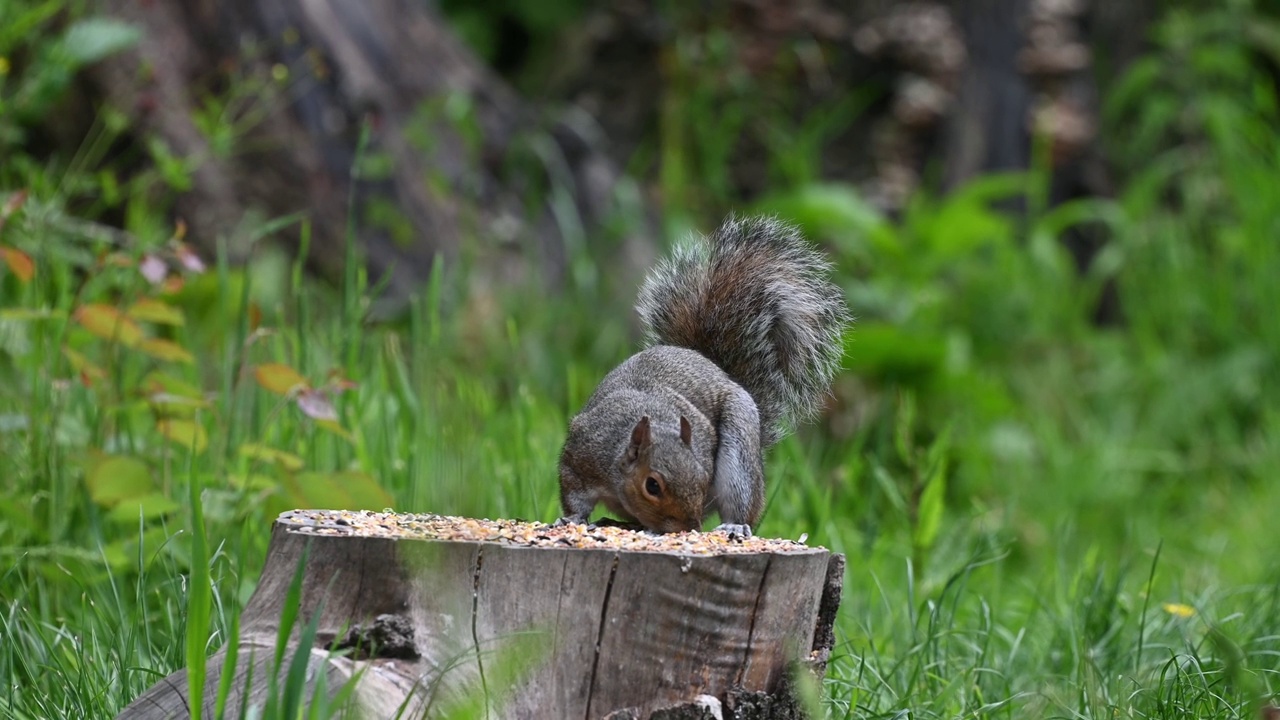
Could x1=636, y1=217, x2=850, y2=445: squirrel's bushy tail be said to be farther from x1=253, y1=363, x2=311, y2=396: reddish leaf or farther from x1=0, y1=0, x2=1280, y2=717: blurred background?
x1=253, y1=363, x2=311, y2=396: reddish leaf

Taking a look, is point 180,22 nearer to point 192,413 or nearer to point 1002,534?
point 192,413

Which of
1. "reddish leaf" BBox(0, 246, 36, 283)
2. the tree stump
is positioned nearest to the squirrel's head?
the tree stump

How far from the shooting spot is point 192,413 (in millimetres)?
3055

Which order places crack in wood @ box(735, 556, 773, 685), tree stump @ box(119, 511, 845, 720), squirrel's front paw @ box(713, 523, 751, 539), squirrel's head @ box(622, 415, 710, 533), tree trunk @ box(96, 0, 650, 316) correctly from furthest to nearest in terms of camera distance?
1. tree trunk @ box(96, 0, 650, 316)
2. squirrel's head @ box(622, 415, 710, 533)
3. squirrel's front paw @ box(713, 523, 751, 539)
4. crack in wood @ box(735, 556, 773, 685)
5. tree stump @ box(119, 511, 845, 720)

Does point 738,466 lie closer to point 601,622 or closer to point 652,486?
point 652,486

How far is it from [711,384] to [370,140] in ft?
9.87

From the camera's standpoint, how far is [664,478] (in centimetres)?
228

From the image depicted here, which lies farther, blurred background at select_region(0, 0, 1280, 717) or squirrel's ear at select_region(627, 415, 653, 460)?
blurred background at select_region(0, 0, 1280, 717)

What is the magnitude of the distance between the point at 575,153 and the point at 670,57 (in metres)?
0.70

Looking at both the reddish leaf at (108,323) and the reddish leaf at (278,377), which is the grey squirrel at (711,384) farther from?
the reddish leaf at (108,323)

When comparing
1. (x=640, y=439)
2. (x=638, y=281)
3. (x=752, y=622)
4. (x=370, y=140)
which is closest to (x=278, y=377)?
(x=640, y=439)

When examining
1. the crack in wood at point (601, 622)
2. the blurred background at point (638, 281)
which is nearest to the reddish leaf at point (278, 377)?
the blurred background at point (638, 281)

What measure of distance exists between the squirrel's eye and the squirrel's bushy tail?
0.44 m

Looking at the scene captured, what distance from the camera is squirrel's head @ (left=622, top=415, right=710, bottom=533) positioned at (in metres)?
2.29
